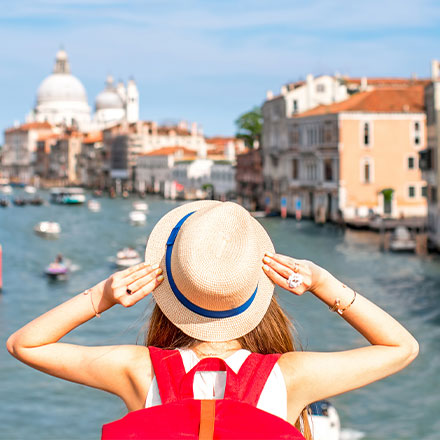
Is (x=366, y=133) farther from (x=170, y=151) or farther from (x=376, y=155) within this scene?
(x=170, y=151)

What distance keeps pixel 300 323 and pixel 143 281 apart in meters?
12.8

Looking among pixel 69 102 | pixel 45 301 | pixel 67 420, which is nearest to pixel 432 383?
pixel 67 420

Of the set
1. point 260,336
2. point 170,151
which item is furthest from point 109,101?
point 260,336

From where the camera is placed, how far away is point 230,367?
1305 millimetres

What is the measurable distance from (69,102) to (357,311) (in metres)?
117

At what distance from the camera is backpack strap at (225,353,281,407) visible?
1241mm

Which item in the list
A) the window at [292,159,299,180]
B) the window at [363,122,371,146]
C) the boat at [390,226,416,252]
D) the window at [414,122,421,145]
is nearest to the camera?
the boat at [390,226,416,252]

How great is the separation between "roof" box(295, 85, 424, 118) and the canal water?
5.13m

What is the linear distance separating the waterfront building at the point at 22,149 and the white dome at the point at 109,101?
25.5ft

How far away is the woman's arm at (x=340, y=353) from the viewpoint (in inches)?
51.6

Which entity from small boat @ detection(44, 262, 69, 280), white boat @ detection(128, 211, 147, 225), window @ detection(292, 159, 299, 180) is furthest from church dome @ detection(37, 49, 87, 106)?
small boat @ detection(44, 262, 69, 280)

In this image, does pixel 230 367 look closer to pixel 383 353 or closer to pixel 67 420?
pixel 383 353

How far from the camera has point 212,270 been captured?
48.5 inches

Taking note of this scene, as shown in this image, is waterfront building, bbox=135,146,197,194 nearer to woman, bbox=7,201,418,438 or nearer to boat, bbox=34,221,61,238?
boat, bbox=34,221,61,238
